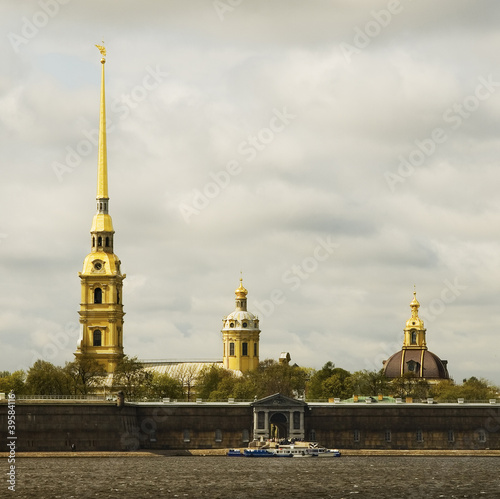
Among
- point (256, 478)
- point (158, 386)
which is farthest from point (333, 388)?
point (256, 478)

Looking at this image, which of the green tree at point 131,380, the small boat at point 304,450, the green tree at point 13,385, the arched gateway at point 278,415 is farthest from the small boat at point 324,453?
the green tree at point 13,385

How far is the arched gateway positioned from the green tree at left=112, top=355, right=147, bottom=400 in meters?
22.3

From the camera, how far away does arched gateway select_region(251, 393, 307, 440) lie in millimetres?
156000

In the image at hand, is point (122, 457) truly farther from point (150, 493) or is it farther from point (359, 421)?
point (150, 493)

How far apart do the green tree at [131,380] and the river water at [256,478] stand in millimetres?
31161

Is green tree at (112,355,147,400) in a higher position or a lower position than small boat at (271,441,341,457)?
higher

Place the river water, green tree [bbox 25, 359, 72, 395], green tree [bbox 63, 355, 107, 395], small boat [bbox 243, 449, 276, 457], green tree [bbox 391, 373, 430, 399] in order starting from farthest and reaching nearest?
green tree [bbox 391, 373, 430, 399] < green tree [bbox 63, 355, 107, 395] < green tree [bbox 25, 359, 72, 395] < small boat [bbox 243, 449, 276, 457] < the river water

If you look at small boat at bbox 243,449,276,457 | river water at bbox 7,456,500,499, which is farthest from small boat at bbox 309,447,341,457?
river water at bbox 7,456,500,499

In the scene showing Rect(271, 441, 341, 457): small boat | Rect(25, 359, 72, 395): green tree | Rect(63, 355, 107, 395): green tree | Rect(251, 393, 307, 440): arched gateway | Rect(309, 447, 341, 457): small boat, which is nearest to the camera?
Rect(271, 441, 341, 457): small boat

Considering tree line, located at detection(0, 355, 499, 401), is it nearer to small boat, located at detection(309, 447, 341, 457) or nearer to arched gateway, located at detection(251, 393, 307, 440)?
→ arched gateway, located at detection(251, 393, 307, 440)

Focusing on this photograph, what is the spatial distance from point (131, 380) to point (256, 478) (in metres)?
67.4

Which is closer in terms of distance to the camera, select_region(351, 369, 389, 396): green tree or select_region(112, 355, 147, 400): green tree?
select_region(112, 355, 147, 400): green tree

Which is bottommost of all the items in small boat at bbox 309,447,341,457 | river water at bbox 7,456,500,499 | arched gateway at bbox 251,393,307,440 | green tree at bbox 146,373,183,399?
river water at bbox 7,456,500,499

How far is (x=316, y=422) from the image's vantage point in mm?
156500
